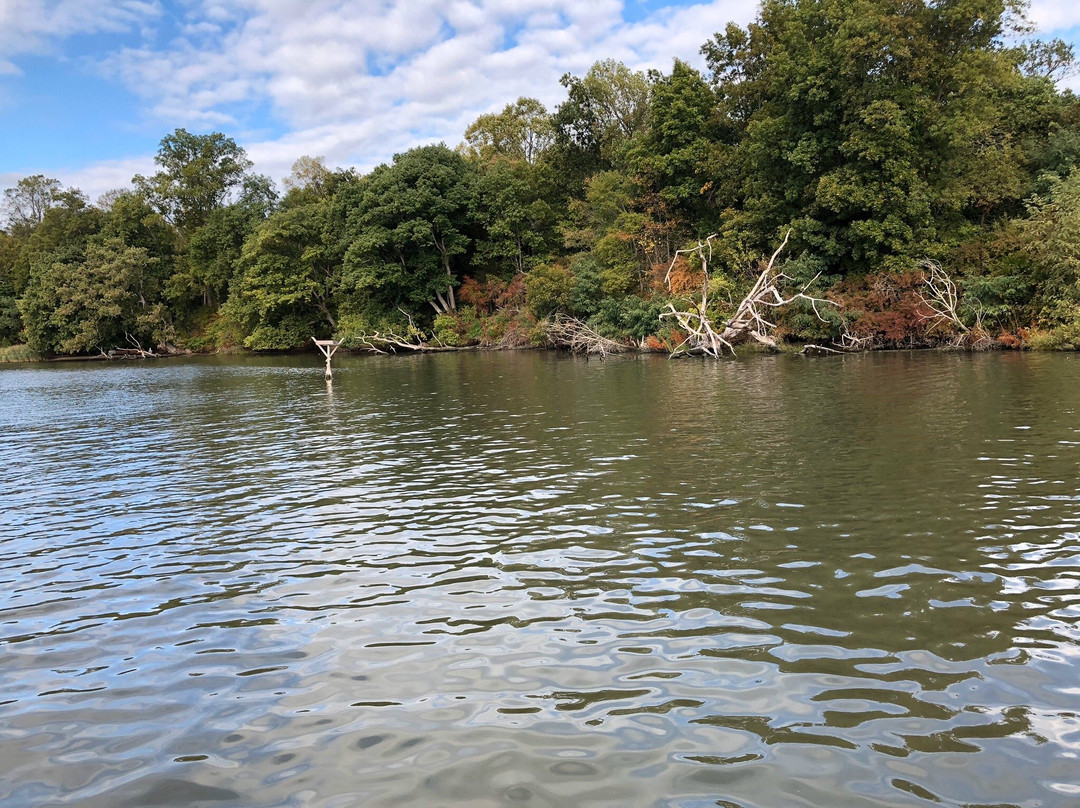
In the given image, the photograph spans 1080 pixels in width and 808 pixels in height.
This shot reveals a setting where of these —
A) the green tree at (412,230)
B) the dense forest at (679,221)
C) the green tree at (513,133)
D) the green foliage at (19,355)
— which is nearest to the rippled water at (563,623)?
the dense forest at (679,221)

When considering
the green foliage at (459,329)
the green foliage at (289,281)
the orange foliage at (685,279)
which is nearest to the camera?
the orange foliage at (685,279)

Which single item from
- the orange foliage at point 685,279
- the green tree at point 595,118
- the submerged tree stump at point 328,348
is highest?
the green tree at point 595,118

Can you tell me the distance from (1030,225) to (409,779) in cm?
3532

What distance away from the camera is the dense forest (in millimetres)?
32656

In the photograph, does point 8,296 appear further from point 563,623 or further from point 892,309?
point 563,623

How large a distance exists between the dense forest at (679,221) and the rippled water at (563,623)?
21246 millimetres

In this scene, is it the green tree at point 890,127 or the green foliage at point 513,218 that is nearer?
the green tree at point 890,127

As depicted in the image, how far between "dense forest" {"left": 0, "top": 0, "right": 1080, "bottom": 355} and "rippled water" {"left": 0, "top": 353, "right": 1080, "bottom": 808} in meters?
21.2

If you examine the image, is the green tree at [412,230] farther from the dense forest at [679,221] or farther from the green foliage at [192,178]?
the green foliage at [192,178]

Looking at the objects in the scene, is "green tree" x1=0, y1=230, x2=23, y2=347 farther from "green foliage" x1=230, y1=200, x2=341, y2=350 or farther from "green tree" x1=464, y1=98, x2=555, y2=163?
"green tree" x1=464, y1=98, x2=555, y2=163

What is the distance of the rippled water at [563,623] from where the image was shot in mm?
4266

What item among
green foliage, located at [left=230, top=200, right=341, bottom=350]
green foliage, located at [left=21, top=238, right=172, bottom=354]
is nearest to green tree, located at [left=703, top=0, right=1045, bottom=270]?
green foliage, located at [left=230, top=200, right=341, bottom=350]

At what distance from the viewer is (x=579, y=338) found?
4247cm

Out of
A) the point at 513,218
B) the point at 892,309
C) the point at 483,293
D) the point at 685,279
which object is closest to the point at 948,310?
the point at 892,309
